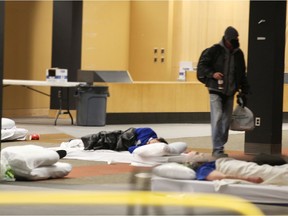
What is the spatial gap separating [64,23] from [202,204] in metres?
17.7

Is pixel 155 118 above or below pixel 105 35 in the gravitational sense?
below

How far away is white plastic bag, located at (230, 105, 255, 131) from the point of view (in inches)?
459

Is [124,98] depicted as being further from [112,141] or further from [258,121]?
[112,141]

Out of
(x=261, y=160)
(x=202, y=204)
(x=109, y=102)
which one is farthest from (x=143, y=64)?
(x=202, y=204)

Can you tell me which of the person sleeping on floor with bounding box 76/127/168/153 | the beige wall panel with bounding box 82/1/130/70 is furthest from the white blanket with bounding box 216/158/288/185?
the beige wall panel with bounding box 82/1/130/70

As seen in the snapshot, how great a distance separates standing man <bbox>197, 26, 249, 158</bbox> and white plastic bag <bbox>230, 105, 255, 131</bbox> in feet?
0.36

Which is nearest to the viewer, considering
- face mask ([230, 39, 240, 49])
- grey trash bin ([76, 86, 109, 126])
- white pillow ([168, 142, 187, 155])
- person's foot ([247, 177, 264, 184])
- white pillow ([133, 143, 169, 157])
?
person's foot ([247, 177, 264, 184])

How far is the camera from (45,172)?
921 cm

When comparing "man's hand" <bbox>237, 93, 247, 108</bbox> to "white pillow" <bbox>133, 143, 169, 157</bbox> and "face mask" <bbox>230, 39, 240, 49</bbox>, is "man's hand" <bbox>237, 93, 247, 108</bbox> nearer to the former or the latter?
"face mask" <bbox>230, 39, 240, 49</bbox>

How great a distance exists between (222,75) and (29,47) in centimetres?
1195

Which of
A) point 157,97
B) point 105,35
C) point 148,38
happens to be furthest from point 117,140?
point 148,38

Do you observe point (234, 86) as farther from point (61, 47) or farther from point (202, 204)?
point (61, 47)

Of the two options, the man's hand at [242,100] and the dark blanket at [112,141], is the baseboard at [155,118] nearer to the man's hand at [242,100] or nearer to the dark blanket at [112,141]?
the dark blanket at [112,141]

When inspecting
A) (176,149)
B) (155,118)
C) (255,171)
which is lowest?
(155,118)
